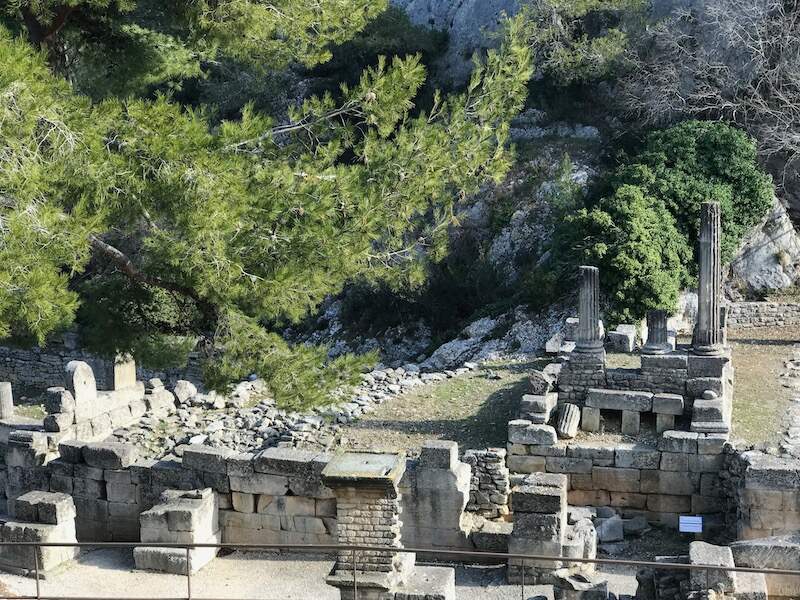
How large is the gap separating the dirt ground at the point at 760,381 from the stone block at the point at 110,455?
8026mm

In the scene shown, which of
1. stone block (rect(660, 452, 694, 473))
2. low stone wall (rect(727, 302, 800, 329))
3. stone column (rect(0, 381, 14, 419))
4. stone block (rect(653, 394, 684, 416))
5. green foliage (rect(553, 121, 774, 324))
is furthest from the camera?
low stone wall (rect(727, 302, 800, 329))

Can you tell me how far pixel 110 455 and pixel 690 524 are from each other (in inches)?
277

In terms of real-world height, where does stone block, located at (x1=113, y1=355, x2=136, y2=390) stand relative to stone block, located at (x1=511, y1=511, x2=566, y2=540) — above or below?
above

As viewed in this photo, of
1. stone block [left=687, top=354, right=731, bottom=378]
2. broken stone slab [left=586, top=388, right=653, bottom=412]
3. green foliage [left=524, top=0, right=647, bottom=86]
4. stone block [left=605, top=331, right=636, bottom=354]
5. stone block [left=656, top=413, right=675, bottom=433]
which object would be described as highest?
green foliage [left=524, top=0, right=647, bottom=86]

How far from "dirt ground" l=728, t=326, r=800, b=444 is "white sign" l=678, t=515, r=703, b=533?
2088 mm

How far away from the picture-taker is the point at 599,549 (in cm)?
1354

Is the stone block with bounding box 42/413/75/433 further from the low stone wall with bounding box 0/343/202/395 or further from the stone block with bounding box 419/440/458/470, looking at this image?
the low stone wall with bounding box 0/343/202/395

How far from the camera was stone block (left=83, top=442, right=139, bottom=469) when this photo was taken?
13938 millimetres

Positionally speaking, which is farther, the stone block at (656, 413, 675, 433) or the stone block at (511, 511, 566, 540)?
the stone block at (656, 413, 675, 433)

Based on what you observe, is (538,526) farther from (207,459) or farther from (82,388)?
(82,388)

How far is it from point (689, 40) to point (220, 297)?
60.1 feet

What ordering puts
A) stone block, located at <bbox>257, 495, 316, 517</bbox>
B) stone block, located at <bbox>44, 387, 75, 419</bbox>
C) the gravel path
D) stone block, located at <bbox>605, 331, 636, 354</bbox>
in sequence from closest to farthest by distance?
the gravel path, stone block, located at <bbox>257, 495, 316, 517</bbox>, stone block, located at <bbox>44, 387, 75, 419</bbox>, stone block, located at <bbox>605, 331, 636, 354</bbox>

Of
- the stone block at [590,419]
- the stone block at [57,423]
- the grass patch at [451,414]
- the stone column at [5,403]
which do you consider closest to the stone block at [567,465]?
the grass patch at [451,414]

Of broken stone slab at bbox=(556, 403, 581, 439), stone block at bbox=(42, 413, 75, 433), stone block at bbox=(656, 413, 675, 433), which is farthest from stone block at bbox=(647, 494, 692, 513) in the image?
stone block at bbox=(42, 413, 75, 433)
